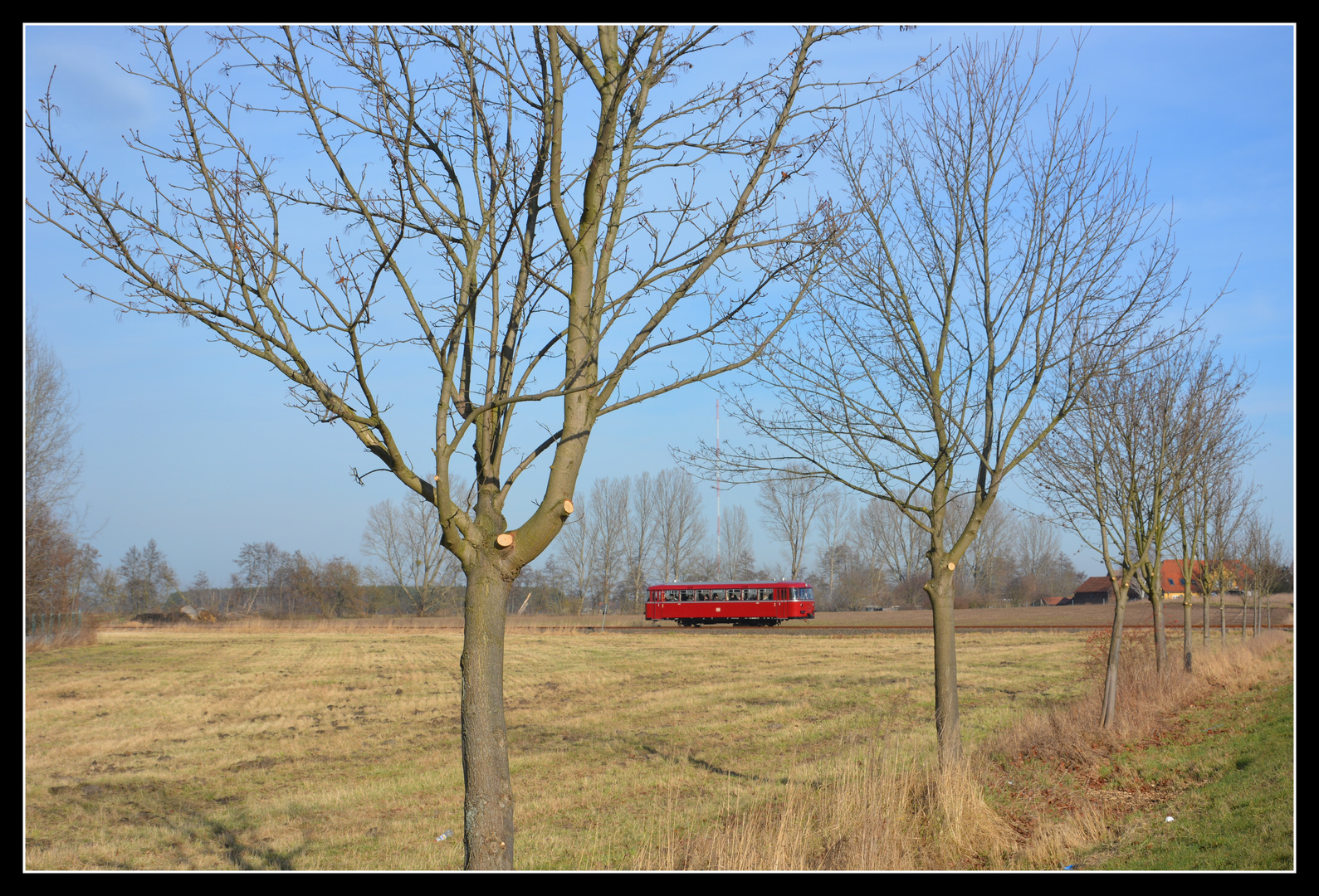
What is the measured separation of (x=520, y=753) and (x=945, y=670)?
706 centimetres

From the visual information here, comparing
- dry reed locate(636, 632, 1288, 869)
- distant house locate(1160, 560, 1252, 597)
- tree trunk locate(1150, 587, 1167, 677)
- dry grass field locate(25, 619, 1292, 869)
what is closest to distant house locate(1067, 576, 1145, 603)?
distant house locate(1160, 560, 1252, 597)

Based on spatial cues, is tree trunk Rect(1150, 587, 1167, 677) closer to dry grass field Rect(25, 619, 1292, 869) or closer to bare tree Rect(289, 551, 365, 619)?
dry grass field Rect(25, 619, 1292, 869)

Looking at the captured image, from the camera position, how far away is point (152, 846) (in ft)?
26.3

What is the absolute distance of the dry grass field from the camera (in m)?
7.15

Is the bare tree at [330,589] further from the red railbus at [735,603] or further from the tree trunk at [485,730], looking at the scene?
the tree trunk at [485,730]

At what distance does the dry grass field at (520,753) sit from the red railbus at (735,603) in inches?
662

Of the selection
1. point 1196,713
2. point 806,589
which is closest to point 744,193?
point 1196,713

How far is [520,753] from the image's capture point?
12555 millimetres

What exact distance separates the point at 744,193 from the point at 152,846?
8079 mm

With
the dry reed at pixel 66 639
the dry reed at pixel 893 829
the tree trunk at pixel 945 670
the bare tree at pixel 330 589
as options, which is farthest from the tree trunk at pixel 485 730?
the bare tree at pixel 330 589

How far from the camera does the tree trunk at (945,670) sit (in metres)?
7.68

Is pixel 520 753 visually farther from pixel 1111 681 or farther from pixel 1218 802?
pixel 1218 802

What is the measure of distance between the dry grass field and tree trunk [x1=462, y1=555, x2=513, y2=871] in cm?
219
